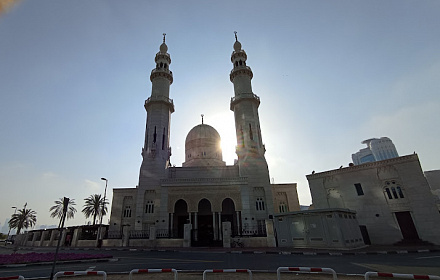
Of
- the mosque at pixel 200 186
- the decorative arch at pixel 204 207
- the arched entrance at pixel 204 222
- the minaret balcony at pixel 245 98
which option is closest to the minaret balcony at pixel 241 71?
the mosque at pixel 200 186

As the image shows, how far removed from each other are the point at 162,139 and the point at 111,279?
2704 cm

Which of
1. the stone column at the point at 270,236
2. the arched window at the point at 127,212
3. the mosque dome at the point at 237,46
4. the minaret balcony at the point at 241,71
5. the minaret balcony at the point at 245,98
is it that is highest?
the mosque dome at the point at 237,46

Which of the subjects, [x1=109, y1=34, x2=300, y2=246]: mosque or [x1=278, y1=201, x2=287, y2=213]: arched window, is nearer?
[x1=109, y1=34, x2=300, y2=246]: mosque

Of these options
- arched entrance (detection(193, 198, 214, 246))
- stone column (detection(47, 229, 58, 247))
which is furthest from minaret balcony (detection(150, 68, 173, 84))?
stone column (detection(47, 229, 58, 247))

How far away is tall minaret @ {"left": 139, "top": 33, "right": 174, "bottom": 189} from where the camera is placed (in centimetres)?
3228

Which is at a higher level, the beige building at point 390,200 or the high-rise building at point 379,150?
the high-rise building at point 379,150

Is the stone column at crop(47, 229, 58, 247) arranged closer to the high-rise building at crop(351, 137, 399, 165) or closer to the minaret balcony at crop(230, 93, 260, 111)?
the minaret balcony at crop(230, 93, 260, 111)

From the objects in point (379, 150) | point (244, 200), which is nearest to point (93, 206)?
point (244, 200)

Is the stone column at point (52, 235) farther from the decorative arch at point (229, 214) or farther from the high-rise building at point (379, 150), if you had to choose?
the high-rise building at point (379, 150)

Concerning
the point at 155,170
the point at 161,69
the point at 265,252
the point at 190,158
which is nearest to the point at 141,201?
the point at 155,170

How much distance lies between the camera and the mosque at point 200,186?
93.5ft

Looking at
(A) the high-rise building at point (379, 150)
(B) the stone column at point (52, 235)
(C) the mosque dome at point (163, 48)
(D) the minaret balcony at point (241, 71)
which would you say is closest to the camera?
(B) the stone column at point (52, 235)

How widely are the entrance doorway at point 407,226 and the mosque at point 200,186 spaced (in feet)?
42.0

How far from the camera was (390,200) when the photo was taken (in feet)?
72.2
